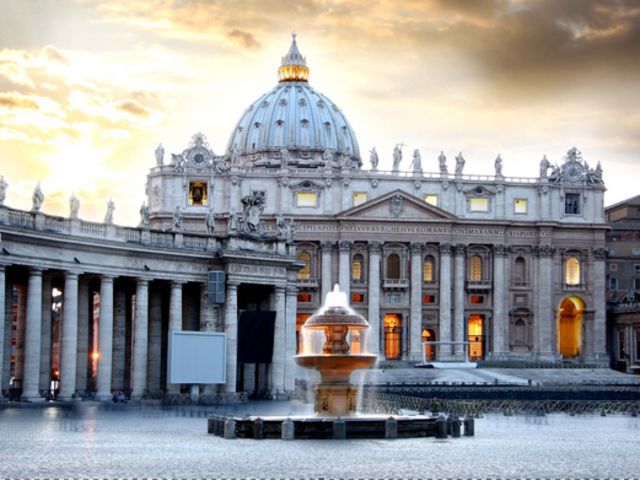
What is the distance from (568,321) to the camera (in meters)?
168

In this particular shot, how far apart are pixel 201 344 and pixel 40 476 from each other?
126 feet

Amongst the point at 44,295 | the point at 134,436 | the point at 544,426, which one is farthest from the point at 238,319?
the point at 134,436

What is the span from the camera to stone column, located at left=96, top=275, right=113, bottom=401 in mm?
69312

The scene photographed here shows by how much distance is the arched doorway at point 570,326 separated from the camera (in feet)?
534

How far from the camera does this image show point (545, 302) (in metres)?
159

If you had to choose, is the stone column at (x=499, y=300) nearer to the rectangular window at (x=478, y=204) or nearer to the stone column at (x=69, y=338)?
the rectangular window at (x=478, y=204)

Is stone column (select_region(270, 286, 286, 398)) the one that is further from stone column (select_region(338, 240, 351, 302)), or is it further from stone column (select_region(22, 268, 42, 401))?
stone column (select_region(338, 240, 351, 302))

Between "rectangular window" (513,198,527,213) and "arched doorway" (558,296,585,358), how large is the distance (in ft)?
39.9

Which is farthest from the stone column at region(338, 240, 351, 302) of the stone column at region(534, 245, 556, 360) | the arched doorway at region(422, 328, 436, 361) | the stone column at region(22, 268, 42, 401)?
the stone column at region(22, 268, 42, 401)

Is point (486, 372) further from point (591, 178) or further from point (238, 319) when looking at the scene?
point (238, 319)

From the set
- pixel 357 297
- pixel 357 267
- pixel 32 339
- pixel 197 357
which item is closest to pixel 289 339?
pixel 197 357

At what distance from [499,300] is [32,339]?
328ft

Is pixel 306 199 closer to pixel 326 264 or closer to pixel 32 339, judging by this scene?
pixel 326 264

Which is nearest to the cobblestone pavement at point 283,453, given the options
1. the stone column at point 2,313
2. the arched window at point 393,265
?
the stone column at point 2,313
